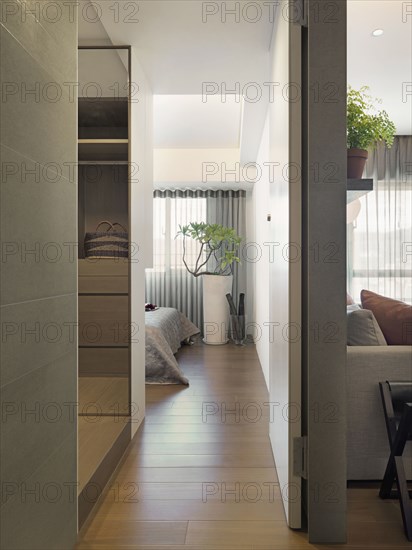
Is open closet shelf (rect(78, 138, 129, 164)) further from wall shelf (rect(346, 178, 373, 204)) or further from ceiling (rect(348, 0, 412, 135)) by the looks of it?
ceiling (rect(348, 0, 412, 135))

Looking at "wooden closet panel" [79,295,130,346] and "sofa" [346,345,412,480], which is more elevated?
"wooden closet panel" [79,295,130,346]

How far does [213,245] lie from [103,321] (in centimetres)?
400

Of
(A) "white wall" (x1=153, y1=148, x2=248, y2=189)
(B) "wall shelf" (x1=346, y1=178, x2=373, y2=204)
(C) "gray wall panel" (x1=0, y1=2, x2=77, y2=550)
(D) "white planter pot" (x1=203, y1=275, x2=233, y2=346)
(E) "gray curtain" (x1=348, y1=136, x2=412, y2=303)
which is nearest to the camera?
(C) "gray wall panel" (x1=0, y1=2, x2=77, y2=550)

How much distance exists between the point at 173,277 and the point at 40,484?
560 centimetres

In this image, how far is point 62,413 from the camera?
5.28 feet

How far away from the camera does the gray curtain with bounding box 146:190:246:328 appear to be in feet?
22.8

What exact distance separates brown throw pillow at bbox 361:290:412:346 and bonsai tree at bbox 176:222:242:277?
3.89 meters

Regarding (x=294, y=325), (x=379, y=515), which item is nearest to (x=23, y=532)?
(x=294, y=325)

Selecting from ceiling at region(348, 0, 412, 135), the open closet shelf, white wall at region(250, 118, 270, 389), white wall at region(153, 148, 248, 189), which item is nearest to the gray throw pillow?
white wall at region(250, 118, 270, 389)

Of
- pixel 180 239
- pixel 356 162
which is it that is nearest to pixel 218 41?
pixel 356 162

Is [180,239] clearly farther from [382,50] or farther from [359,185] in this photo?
[359,185]

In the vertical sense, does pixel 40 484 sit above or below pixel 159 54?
below

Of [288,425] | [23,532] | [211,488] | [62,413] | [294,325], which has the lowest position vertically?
[211,488]

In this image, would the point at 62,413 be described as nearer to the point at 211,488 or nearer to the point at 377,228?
the point at 211,488
